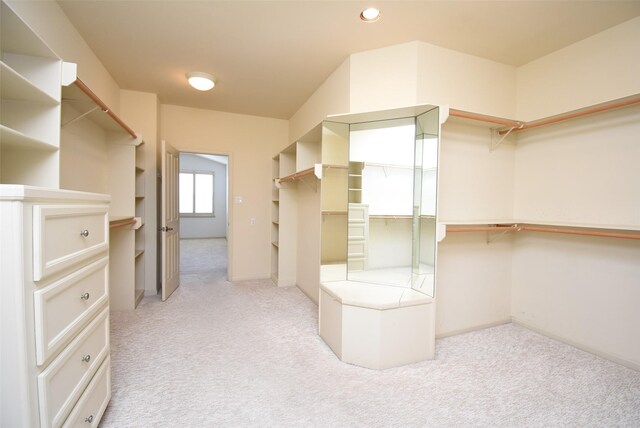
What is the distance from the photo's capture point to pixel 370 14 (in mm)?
2092

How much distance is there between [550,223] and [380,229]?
57.5 inches

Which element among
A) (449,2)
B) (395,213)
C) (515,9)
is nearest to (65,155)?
(395,213)

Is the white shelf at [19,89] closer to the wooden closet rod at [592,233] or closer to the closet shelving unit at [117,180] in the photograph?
the closet shelving unit at [117,180]

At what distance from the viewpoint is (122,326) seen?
275 cm

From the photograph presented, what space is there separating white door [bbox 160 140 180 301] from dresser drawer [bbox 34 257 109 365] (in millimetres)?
2075

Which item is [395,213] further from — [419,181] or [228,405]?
[228,405]

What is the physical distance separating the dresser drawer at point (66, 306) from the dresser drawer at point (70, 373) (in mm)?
57

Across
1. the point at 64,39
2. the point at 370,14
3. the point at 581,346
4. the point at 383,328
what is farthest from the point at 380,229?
the point at 64,39

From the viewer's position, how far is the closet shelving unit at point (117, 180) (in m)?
2.66

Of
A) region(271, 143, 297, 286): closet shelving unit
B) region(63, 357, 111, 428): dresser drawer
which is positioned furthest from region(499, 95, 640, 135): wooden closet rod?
region(63, 357, 111, 428): dresser drawer

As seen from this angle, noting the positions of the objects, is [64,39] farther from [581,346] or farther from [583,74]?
[581,346]

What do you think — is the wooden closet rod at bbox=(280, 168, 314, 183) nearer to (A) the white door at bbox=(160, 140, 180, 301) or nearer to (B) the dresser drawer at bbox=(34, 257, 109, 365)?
(A) the white door at bbox=(160, 140, 180, 301)

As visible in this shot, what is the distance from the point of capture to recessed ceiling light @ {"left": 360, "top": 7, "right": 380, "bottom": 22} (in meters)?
2.05

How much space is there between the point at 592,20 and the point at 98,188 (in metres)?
4.71
